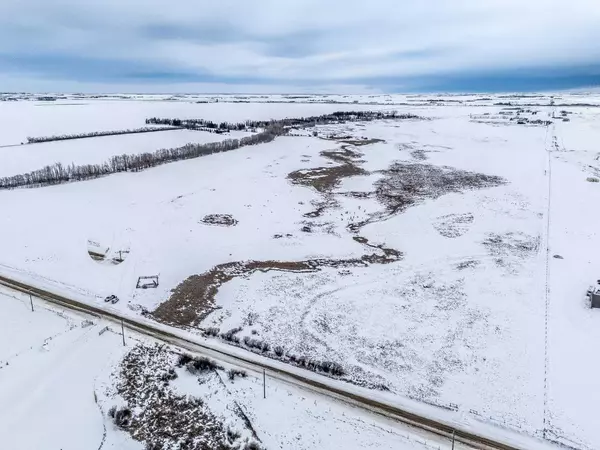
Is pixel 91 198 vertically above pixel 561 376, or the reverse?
pixel 91 198

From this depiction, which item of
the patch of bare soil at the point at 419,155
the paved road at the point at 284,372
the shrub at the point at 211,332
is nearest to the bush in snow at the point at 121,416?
the paved road at the point at 284,372

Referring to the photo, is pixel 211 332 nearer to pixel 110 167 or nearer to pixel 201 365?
pixel 201 365

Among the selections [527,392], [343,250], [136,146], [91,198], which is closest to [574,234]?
[343,250]

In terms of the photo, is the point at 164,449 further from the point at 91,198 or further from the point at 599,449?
the point at 91,198

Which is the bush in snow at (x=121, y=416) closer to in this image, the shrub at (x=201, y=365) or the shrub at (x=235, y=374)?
the shrub at (x=201, y=365)

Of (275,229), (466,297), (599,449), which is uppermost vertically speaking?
(275,229)

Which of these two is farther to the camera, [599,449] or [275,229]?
[275,229]

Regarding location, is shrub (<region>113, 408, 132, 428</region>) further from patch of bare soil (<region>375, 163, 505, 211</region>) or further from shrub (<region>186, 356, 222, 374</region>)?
patch of bare soil (<region>375, 163, 505, 211</region>)
